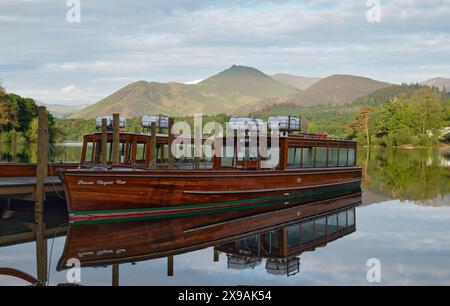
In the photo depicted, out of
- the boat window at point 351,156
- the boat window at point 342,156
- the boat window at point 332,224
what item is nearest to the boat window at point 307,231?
the boat window at point 332,224

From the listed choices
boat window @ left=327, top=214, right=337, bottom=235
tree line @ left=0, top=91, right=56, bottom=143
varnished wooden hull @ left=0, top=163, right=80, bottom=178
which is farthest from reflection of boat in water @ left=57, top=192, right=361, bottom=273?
tree line @ left=0, top=91, right=56, bottom=143

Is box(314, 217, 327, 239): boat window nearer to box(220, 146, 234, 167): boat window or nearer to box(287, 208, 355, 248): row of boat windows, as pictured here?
box(287, 208, 355, 248): row of boat windows

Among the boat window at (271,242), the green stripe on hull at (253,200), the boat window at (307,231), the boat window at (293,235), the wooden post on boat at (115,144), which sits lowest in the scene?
the boat window at (307,231)

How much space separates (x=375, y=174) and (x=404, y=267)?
3212 cm

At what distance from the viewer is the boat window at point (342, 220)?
2070cm

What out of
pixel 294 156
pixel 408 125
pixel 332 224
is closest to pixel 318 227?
pixel 332 224

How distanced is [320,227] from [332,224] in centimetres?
104

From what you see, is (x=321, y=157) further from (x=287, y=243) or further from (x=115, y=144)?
(x=287, y=243)

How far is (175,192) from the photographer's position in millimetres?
20219

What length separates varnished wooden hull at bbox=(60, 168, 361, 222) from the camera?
1845 cm

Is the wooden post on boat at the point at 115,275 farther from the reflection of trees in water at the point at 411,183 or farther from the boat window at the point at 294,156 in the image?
the reflection of trees in water at the point at 411,183

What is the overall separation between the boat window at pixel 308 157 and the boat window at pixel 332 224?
15.0 feet

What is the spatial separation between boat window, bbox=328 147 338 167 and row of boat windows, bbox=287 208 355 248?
605 cm
